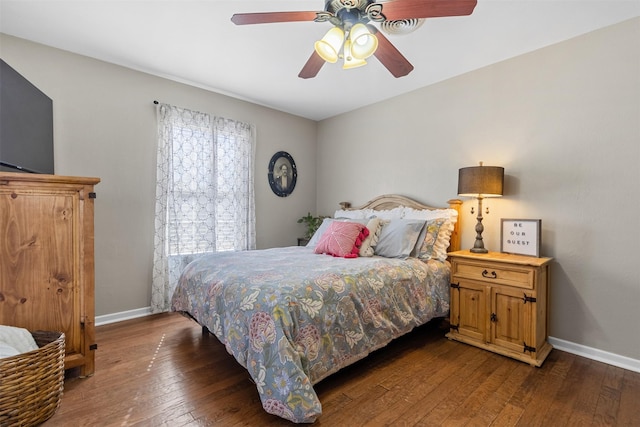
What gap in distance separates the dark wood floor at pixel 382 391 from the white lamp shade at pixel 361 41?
2021 millimetres

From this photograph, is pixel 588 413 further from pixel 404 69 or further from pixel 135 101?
pixel 135 101

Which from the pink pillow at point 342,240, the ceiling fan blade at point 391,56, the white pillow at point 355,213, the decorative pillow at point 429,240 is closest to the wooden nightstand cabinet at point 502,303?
the decorative pillow at point 429,240

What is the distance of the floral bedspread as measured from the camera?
151 cm

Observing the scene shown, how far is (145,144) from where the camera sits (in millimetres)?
3121

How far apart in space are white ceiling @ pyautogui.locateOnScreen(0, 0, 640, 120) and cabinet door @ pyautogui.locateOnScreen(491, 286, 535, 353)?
79.0 inches

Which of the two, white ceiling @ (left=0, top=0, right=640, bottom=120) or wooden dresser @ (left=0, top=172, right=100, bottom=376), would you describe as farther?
white ceiling @ (left=0, top=0, right=640, bottom=120)

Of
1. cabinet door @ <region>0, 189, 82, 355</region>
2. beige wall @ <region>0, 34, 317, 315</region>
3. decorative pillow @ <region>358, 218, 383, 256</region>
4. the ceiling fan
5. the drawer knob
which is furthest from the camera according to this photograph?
decorative pillow @ <region>358, 218, 383, 256</region>

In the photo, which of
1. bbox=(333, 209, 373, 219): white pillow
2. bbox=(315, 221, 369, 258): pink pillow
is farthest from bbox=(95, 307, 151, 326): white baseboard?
bbox=(333, 209, 373, 219): white pillow

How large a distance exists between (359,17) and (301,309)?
1658 mm

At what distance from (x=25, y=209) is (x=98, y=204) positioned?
45.6 inches

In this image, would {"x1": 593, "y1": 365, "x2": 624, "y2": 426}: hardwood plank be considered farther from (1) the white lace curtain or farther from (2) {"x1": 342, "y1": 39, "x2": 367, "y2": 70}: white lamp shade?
(1) the white lace curtain

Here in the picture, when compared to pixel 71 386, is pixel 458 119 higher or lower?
higher

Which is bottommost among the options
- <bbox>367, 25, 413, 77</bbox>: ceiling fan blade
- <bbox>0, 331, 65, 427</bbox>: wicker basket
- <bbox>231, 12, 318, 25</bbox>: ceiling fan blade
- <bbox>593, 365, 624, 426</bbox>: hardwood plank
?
<bbox>593, 365, 624, 426</bbox>: hardwood plank

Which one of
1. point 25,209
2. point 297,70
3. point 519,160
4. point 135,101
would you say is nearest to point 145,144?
point 135,101
